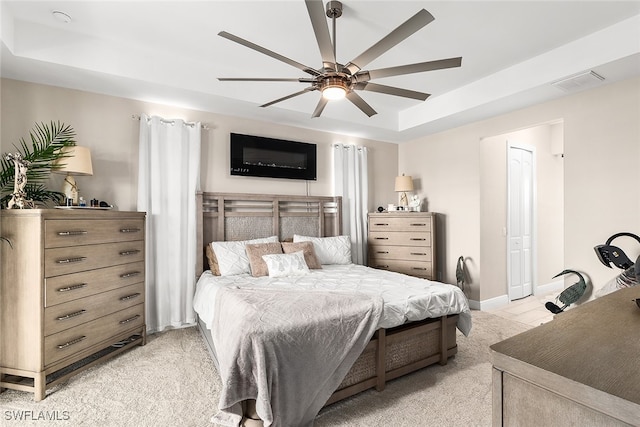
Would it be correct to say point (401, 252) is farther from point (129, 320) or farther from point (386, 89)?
point (129, 320)

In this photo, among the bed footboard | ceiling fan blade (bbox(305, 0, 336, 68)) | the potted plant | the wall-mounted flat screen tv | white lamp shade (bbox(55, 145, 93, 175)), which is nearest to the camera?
ceiling fan blade (bbox(305, 0, 336, 68))

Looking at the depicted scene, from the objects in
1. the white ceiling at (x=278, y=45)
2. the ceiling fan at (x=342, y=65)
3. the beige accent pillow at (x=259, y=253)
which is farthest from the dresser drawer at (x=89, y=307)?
the ceiling fan at (x=342, y=65)

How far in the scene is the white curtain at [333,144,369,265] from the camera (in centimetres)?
475

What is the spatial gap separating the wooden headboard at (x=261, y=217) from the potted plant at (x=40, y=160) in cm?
131

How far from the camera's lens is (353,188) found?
488 cm

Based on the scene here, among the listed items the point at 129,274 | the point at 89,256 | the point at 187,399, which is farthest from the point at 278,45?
the point at 187,399

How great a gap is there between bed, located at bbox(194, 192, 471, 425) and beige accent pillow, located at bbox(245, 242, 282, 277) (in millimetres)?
89

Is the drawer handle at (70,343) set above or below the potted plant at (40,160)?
below

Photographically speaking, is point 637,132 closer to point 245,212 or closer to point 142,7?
point 245,212

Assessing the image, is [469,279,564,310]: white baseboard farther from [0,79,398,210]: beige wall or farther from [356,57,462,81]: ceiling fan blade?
[356,57,462,81]: ceiling fan blade

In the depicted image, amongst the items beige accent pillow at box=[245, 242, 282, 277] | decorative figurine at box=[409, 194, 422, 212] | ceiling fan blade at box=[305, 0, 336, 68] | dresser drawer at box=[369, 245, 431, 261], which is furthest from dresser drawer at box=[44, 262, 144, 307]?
decorative figurine at box=[409, 194, 422, 212]

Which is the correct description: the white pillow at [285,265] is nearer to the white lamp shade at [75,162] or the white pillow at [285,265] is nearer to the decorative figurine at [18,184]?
the white lamp shade at [75,162]

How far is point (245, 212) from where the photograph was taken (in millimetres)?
3996

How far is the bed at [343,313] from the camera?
191 centimetres
